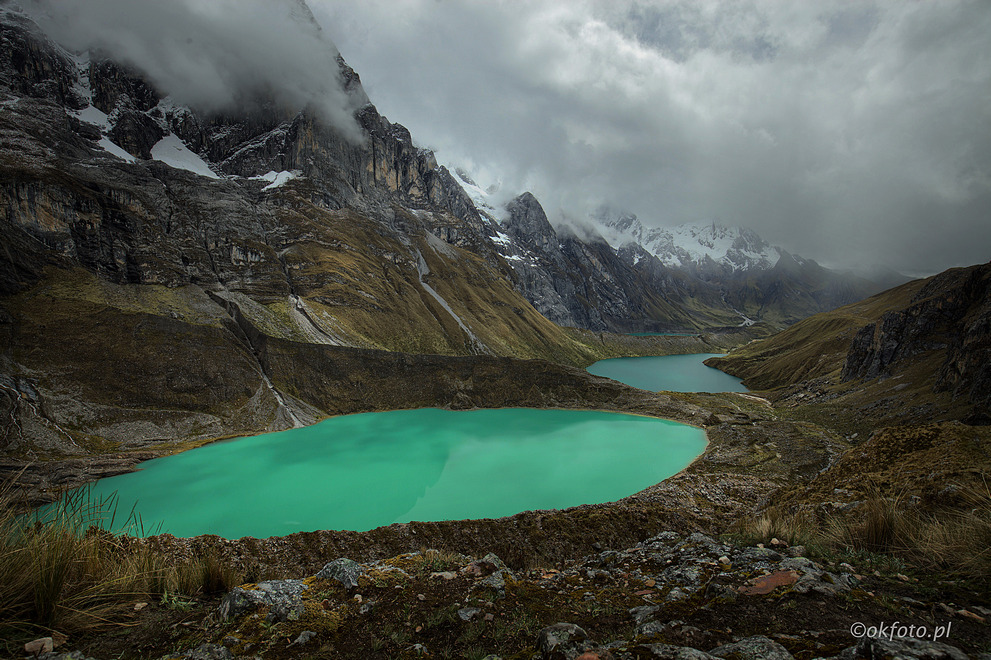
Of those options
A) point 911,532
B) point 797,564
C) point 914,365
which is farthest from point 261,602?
point 914,365

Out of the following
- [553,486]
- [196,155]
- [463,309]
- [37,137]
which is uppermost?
[196,155]

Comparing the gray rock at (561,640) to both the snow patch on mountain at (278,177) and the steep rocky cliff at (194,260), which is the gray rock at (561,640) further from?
the snow patch on mountain at (278,177)

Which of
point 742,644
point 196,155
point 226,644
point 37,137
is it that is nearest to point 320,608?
point 226,644

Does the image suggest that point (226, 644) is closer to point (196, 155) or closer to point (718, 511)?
point (718, 511)

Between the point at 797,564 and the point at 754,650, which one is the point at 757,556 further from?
the point at 754,650

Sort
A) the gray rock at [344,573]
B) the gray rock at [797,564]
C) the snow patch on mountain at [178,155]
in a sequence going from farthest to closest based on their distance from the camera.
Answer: the snow patch on mountain at [178,155] → the gray rock at [344,573] → the gray rock at [797,564]

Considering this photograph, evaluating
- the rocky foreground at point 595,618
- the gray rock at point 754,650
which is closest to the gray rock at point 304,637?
the rocky foreground at point 595,618
